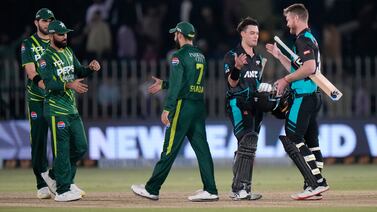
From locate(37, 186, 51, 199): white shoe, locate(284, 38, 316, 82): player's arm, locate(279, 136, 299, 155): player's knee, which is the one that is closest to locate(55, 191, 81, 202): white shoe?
locate(37, 186, 51, 199): white shoe

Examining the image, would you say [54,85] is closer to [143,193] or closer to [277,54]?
[143,193]

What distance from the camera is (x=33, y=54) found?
15797 mm

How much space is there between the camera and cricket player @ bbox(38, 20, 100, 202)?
14.7m

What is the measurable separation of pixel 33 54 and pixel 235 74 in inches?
121

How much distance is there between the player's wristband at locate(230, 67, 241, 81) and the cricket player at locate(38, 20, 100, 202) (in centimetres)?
187

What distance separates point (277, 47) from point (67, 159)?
324 cm

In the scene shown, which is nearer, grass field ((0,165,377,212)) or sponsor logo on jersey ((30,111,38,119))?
grass field ((0,165,377,212))

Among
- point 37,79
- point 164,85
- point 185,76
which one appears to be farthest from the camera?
point 37,79

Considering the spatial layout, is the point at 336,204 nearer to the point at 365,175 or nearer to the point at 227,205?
the point at 227,205

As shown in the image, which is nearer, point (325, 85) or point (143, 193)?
point (325, 85)

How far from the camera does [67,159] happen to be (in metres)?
14.8

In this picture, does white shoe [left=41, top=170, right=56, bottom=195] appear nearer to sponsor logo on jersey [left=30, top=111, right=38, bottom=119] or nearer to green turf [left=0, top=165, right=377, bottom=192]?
sponsor logo on jersey [left=30, top=111, right=38, bottom=119]

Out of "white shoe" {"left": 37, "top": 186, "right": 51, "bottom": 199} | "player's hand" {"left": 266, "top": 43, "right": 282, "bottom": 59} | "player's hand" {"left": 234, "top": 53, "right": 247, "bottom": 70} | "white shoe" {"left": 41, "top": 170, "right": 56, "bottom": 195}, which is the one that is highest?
"player's hand" {"left": 266, "top": 43, "right": 282, "bottom": 59}

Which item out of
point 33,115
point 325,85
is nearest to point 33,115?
point 33,115
